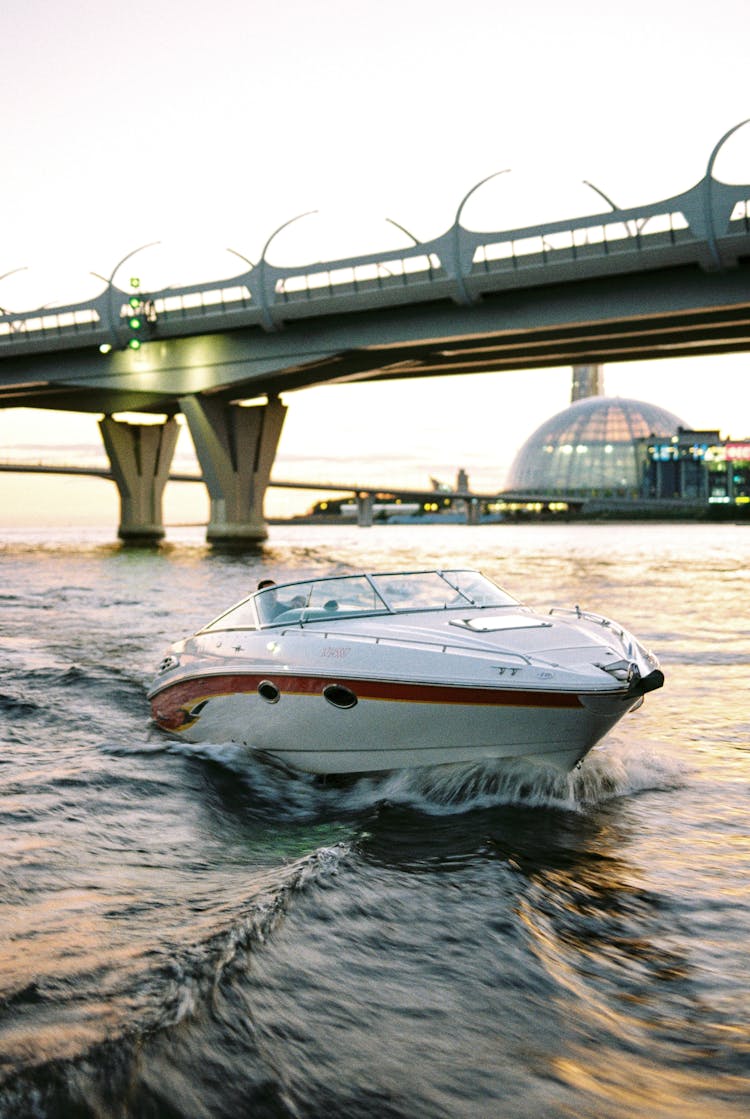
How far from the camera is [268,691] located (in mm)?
8883

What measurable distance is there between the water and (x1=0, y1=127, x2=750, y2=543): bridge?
33854 millimetres

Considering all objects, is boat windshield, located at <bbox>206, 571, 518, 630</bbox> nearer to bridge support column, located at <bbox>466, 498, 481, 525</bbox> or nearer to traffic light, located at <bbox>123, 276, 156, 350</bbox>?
traffic light, located at <bbox>123, 276, 156, 350</bbox>

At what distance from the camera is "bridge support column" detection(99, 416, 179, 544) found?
7531 cm

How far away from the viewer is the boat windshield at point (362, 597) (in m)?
9.20

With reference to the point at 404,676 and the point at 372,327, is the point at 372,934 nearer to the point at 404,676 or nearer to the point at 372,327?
the point at 404,676

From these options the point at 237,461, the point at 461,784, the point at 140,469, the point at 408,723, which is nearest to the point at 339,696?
the point at 408,723

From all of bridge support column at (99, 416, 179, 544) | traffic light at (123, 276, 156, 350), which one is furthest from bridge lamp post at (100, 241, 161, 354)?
bridge support column at (99, 416, 179, 544)

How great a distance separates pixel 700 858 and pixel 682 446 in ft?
604

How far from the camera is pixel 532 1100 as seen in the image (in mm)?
3867

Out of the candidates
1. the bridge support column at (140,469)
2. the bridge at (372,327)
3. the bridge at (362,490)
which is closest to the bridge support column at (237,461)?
the bridge at (372,327)

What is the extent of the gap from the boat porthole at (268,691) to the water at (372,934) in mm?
710

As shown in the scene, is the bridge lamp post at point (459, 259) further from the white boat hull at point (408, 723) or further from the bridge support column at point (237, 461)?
the white boat hull at point (408, 723)

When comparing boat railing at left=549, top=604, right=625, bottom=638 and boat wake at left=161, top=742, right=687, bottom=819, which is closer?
boat wake at left=161, top=742, right=687, bottom=819

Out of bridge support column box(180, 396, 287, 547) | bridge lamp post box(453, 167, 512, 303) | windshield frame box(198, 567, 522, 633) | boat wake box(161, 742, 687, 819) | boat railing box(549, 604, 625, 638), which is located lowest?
boat wake box(161, 742, 687, 819)
